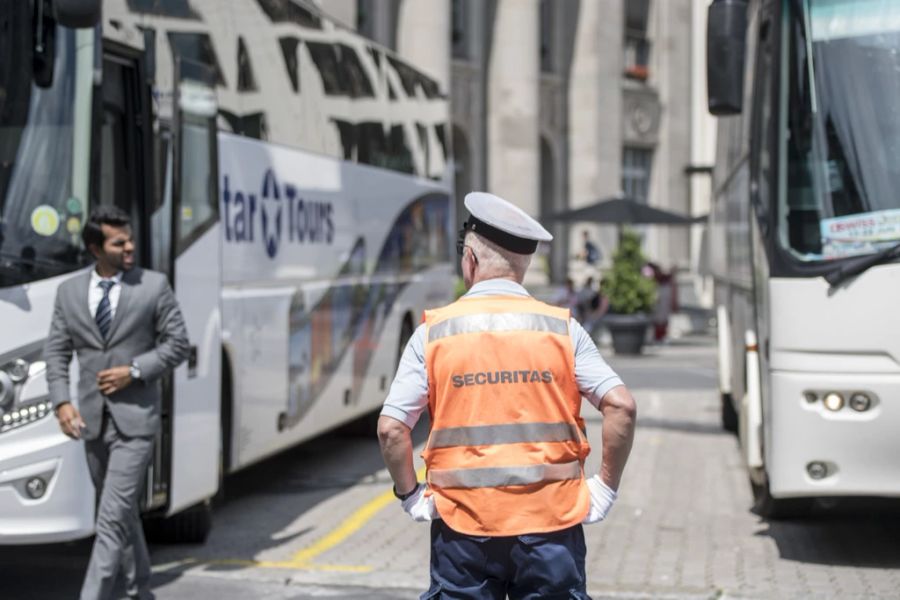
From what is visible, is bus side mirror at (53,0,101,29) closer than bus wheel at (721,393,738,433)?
Yes

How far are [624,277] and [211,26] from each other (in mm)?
19011

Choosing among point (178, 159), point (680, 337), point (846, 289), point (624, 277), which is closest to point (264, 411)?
point (178, 159)

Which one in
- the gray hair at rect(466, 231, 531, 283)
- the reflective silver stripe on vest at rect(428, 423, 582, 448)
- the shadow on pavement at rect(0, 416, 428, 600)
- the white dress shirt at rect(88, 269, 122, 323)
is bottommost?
the shadow on pavement at rect(0, 416, 428, 600)

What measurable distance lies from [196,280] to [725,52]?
3139 mm

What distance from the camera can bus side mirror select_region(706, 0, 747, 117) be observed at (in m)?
8.59

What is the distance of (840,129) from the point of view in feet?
27.8

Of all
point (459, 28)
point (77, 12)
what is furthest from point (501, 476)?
point (459, 28)

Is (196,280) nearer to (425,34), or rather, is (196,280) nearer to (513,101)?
(425,34)

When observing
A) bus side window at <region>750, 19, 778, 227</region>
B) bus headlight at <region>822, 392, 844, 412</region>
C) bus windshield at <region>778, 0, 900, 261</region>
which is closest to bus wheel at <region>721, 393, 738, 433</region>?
bus side window at <region>750, 19, 778, 227</region>

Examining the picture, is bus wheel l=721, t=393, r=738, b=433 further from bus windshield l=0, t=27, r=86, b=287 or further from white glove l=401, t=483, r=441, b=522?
white glove l=401, t=483, r=441, b=522

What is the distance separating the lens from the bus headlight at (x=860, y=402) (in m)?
8.08

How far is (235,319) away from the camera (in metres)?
9.75

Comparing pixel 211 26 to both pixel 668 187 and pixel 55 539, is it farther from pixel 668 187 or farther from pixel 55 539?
pixel 668 187

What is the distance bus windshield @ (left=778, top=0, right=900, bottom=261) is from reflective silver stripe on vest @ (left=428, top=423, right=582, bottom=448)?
4431 mm
